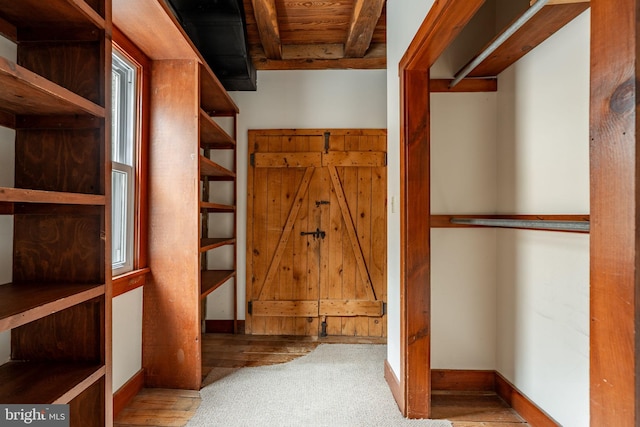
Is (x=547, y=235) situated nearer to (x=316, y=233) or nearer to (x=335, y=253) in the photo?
(x=335, y=253)

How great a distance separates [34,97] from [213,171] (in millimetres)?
1901

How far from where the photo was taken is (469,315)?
225 cm

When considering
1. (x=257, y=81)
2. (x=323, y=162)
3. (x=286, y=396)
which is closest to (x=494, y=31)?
(x=323, y=162)

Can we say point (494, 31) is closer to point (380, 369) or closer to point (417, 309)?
point (417, 309)

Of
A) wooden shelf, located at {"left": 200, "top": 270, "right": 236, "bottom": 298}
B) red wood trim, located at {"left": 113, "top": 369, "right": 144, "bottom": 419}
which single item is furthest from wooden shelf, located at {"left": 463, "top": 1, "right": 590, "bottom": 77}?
red wood trim, located at {"left": 113, "top": 369, "right": 144, "bottom": 419}

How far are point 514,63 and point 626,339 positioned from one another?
1.98 m

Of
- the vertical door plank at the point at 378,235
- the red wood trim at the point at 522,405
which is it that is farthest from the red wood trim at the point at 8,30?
the red wood trim at the point at 522,405

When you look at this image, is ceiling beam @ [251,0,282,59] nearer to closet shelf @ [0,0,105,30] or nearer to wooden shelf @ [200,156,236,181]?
wooden shelf @ [200,156,236,181]

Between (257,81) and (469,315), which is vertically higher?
(257,81)

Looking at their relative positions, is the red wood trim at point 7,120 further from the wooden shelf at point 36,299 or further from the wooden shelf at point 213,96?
the wooden shelf at point 213,96

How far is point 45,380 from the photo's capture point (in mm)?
1099

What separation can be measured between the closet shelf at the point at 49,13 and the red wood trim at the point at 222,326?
2.77 metres

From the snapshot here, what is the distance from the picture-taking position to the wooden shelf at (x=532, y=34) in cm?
147

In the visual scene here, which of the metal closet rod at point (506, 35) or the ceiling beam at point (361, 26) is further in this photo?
the ceiling beam at point (361, 26)
